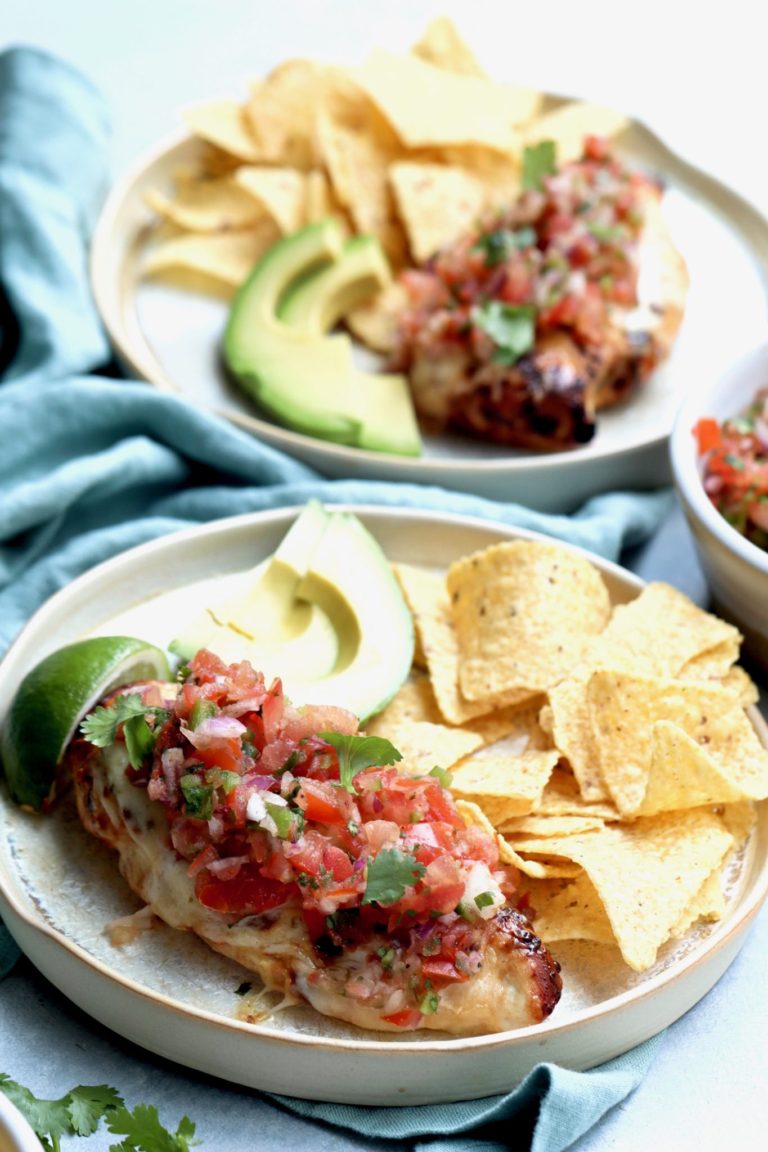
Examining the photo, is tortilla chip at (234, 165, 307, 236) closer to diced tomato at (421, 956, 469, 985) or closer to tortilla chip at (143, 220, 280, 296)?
tortilla chip at (143, 220, 280, 296)

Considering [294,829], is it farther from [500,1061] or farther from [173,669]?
[173,669]

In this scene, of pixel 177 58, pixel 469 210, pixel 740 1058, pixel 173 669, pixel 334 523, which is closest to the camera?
pixel 740 1058

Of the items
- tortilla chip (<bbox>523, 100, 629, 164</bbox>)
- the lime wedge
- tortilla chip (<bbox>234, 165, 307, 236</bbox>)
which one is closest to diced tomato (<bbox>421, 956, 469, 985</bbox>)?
the lime wedge

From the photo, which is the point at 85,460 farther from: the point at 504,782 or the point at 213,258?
the point at 504,782

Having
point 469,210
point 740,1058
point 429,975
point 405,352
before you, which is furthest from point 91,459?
point 740,1058

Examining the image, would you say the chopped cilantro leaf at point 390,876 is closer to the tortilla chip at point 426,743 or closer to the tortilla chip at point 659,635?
the tortilla chip at point 426,743
